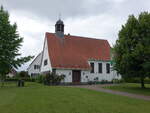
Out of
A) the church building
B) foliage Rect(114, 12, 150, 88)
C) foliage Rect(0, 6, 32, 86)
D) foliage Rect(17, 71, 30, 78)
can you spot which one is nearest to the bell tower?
the church building

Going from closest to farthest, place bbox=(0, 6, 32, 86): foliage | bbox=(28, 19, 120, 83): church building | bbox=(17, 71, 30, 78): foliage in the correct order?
bbox=(0, 6, 32, 86): foliage
bbox=(28, 19, 120, 83): church building
bbox=(17, 71, 30, 78): foliage

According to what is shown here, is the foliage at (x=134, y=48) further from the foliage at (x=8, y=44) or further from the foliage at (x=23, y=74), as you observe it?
the foliage at (x=23, y=74)

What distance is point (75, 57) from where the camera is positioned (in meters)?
33.5

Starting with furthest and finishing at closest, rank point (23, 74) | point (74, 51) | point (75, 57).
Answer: point (23, 74), point (74, 51), point (75, 57)

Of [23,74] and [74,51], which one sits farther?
[23,74]

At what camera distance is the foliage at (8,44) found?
78.4ft

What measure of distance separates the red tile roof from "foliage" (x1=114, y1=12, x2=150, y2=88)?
11.7 m

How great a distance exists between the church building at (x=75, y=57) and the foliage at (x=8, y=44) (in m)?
7.31

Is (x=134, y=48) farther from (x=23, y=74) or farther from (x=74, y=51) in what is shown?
(x=23, y=74)

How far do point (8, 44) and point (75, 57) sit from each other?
41.4 feet

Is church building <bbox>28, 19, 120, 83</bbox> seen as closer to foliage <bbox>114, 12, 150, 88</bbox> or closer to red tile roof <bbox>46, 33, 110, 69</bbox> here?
red tile roof <bbox>46, 33, 110, 69</bbox>

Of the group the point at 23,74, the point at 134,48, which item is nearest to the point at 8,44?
the point at 134,48

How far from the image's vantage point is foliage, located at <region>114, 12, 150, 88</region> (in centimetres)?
1925

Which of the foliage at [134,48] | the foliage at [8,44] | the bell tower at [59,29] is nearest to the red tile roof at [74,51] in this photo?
the bell tower at [59,29]
